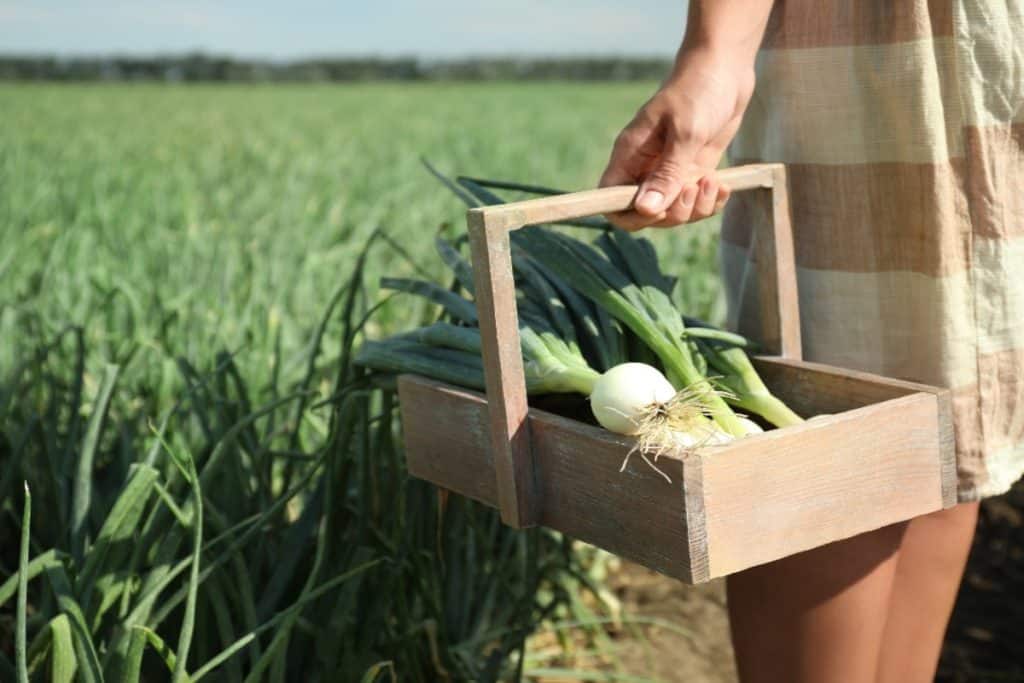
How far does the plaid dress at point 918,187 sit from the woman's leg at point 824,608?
0.38ft

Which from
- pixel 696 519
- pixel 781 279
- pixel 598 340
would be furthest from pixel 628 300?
pixel 696 519

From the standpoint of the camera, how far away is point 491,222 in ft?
3.17

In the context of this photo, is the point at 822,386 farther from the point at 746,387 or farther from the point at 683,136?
the point at 683,136

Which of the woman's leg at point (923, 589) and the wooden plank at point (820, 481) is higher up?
the wooden plank at point (820, 481)

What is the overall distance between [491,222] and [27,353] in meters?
1.46

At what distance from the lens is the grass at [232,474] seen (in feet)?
4.26

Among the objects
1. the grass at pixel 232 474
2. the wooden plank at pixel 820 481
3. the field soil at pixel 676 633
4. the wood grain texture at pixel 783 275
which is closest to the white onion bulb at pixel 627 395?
the wooden plank at pixel 820 481

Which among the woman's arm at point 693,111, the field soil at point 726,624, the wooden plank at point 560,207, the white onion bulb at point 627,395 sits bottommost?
the field soil at point 726,624

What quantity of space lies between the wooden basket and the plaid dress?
0.10 meters

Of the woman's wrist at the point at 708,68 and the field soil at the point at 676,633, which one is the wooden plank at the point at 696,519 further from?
the field soil at the point at 676,633

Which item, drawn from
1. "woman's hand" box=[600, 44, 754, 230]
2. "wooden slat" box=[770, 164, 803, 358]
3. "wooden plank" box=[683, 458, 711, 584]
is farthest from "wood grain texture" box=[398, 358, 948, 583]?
"woman's hand" box=[600, 44, 754, 230]

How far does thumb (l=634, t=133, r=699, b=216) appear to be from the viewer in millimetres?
1041

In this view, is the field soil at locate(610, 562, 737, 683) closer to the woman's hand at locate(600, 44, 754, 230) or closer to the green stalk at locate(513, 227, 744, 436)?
the green stalk at locate(513, 227, 744, 436)

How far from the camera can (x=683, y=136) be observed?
1.05 metres
